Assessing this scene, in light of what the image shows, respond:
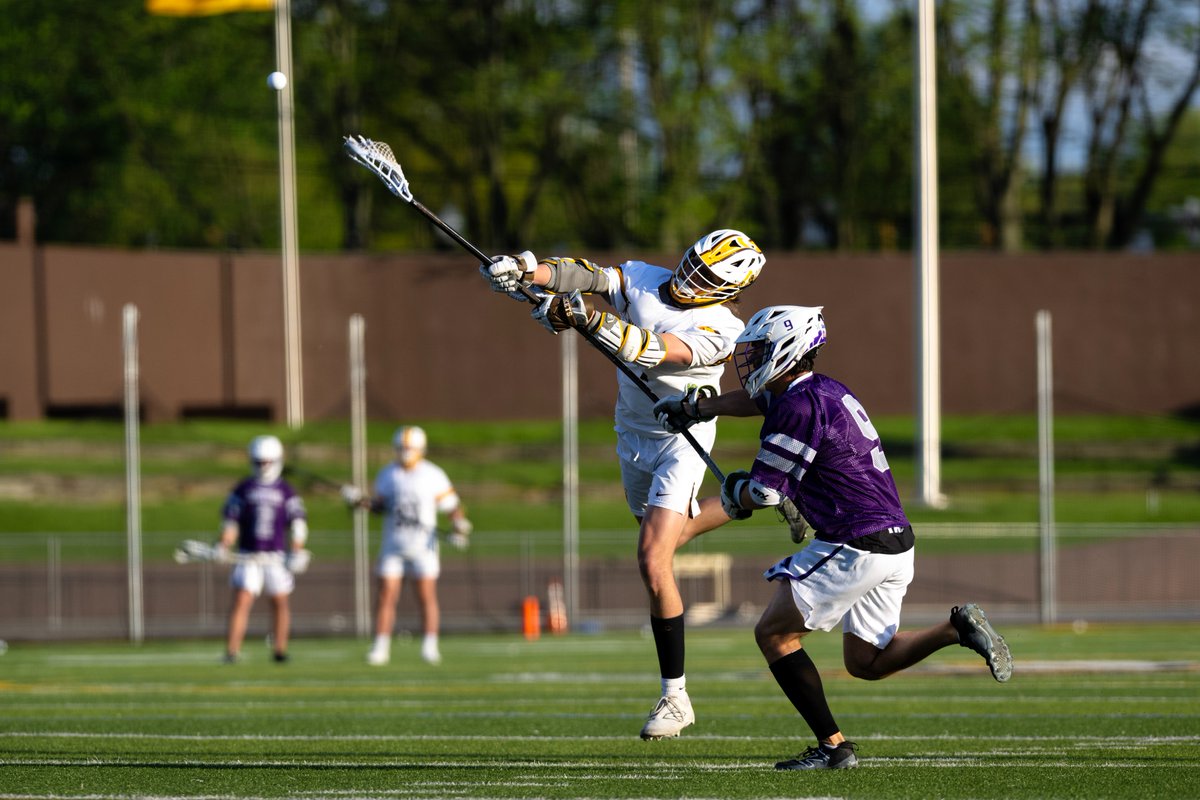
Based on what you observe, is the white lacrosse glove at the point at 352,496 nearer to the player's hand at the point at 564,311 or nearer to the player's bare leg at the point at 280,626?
the player's bare leg at the point at 280,626

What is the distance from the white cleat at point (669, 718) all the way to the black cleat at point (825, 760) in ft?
2.35

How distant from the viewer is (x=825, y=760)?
26.7 ft

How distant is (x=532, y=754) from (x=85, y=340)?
25231 millimetres

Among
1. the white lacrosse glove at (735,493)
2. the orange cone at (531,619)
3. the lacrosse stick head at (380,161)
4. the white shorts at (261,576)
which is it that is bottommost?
the orange cone at (531,619)

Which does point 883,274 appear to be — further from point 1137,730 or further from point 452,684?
point 1137,730

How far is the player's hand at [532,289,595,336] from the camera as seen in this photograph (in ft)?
28.4

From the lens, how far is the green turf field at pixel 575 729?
7.76 metres

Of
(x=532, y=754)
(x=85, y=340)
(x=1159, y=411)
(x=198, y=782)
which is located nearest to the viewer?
(x=198, y=782)

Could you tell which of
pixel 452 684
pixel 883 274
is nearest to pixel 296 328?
pixel 883 274

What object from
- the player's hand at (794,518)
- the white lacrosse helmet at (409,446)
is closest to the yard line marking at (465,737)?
the player's hand at (794,518)

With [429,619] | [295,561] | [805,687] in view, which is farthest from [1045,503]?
[805,687]

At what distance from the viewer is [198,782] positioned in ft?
26.1

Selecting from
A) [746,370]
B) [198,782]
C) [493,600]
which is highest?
[746,370]

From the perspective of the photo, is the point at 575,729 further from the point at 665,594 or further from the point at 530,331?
the point at 530,331
